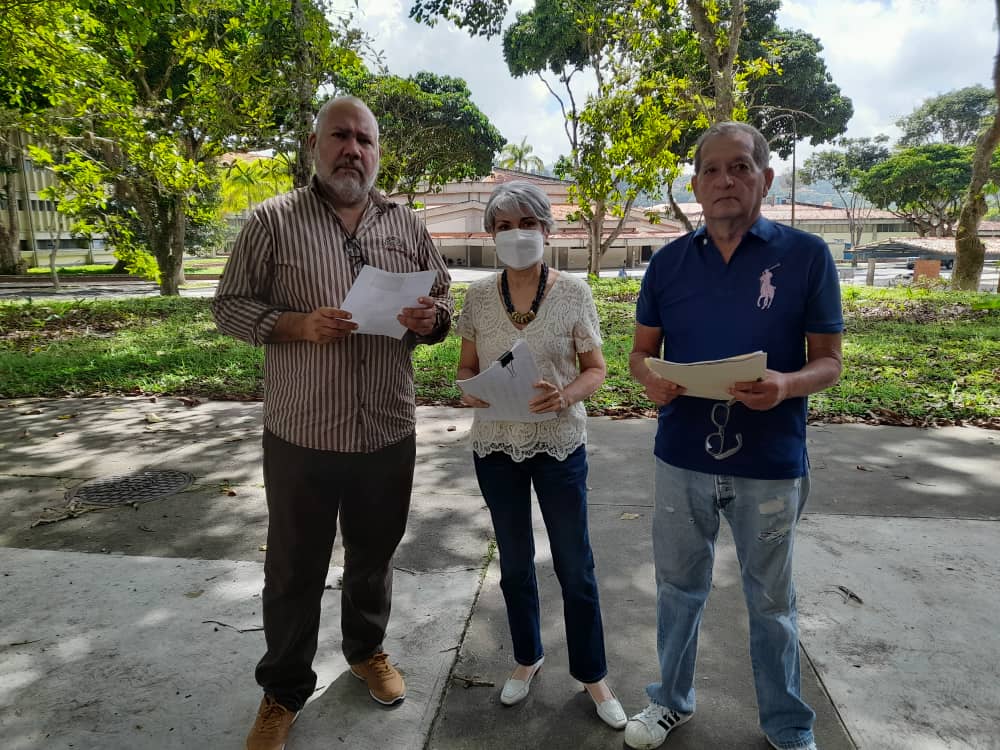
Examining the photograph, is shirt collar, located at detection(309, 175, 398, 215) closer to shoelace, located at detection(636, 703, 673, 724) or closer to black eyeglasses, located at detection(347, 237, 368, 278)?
black eyeglasses, located at detection(347, 237, 368, 278)

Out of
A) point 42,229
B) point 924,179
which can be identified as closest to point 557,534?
point 924,179

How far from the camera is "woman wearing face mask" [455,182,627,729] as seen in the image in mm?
2396

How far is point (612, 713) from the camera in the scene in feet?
8.00

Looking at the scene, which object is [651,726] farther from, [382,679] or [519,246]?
[519,246]

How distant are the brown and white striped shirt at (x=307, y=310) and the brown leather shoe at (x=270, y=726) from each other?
908 mm

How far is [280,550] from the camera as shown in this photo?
2.39 meters

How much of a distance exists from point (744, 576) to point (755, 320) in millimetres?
828

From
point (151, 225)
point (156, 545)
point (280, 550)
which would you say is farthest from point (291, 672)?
point (151, 225)

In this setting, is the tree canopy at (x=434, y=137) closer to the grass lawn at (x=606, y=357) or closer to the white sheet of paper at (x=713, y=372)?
the grass lawn at (x=606, y=357)

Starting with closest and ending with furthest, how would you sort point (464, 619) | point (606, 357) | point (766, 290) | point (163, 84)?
point (766, 290) < point (464, 619) < point (606, 357) < point (163, 84)

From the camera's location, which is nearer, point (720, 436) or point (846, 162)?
point (720, 436)

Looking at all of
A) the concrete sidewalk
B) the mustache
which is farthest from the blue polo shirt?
the mustache

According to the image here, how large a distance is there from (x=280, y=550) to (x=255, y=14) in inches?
397

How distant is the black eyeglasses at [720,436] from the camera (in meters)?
2.15
